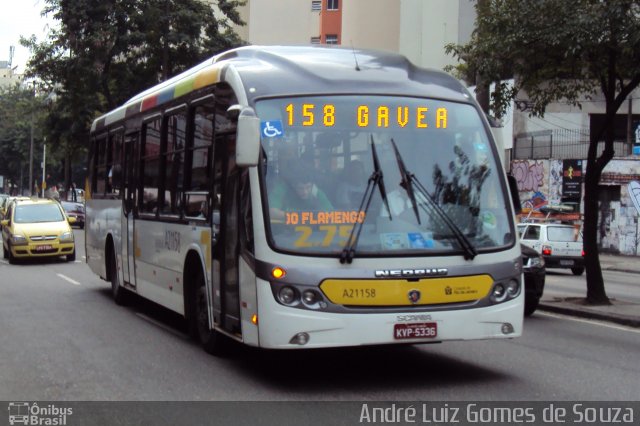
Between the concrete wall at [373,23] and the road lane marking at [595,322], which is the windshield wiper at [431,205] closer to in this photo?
the road lane marking at [595,322]

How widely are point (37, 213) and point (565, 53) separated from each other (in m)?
16.8

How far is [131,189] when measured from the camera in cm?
1283

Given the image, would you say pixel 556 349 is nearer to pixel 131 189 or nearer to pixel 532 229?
pixel 131 189

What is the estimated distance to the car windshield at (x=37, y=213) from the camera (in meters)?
24.8

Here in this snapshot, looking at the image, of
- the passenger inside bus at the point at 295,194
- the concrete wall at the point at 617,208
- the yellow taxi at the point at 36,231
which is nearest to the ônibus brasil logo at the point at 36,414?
the passenger inside bus at the point at 295,194

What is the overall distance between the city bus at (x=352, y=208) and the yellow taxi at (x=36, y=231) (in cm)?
1598

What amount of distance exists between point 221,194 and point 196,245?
111 centimetres

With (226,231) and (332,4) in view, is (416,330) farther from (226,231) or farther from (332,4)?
(332,4)

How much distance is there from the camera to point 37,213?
2512 centimetres

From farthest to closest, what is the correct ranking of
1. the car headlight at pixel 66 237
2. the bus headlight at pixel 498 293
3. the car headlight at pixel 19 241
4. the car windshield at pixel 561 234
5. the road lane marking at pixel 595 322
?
the car windshield at pixel 561 234
the car headlight at pixel 66 237
the car headlight at pixel 19 241
the road lane marking at pixel 595 322
the bus headlight at pixel 498 293

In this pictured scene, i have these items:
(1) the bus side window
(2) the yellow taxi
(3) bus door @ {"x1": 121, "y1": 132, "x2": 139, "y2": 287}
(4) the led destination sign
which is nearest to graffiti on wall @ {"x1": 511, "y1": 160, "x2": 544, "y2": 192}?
(2) the yellow taxi

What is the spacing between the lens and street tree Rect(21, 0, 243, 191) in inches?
1423

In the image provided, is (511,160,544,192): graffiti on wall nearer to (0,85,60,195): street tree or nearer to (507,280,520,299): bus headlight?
(507,280,520,299): bus headlight

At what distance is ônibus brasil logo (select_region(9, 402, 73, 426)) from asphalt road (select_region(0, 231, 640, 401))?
298 millimetres
